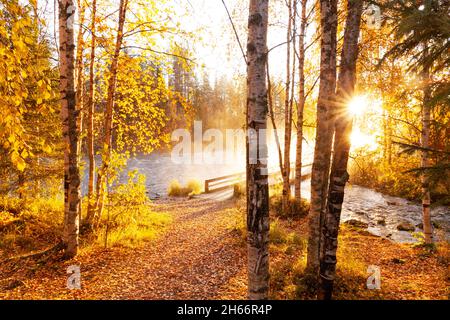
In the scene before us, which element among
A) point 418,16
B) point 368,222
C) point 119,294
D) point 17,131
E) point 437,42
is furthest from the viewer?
point 368,222

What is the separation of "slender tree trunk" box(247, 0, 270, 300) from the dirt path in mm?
1725

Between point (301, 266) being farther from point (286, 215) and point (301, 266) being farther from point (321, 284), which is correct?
point (286, 215)

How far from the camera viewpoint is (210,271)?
542 cm

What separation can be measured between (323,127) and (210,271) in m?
3.64

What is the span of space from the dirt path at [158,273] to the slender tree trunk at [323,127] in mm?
1618

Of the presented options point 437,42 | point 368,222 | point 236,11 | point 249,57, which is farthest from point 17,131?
point 368,222

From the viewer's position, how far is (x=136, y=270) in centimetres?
529

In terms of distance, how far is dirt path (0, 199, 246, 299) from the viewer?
4398 mm

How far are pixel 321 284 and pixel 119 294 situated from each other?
130 inches

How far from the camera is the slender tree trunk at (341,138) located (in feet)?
11.6

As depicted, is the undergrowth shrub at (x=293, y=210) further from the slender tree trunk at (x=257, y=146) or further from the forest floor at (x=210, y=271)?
the slender tree trunk at (x=257, y=146)

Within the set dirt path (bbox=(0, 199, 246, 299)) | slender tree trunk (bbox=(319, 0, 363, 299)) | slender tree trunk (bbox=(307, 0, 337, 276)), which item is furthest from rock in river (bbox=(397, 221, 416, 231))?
slender tree trunk (bbox=(319, 0, 363, 299))

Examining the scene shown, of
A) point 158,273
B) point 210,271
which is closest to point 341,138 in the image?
point 210,271

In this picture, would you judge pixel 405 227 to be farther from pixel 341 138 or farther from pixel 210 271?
pixel 341 138
